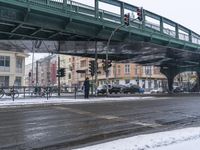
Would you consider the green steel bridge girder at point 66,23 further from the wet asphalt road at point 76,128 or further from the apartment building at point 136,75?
the apartment building at point 136,75

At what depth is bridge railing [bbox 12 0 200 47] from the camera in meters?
30.4

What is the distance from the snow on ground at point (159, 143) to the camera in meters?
8.52

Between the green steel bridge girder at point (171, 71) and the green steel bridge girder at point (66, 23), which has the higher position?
the green steel bridge girder at point (66, 23)

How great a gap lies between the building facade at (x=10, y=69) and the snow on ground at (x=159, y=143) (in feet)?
227

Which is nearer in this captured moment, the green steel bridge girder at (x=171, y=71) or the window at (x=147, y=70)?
the green steel bridge girder at (x=171, y=71)

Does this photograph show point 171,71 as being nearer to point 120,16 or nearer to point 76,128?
point 120,16

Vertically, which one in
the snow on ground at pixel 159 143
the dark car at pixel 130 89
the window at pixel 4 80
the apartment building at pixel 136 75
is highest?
the apartment building at pixel 136 75

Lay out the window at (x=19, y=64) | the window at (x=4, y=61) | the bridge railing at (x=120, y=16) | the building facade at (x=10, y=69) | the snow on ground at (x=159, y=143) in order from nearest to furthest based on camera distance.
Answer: the snow on ground at (x=159, y=143) < the bridge railing at (x=120, y=16) < the building facade at (x=10, y=69) < the window at (x=4, y=61) < the window at (x=19, y=64)

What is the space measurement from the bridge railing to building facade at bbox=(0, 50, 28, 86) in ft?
126

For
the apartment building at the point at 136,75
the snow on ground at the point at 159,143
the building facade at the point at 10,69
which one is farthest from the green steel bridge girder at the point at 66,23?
the apartment building at the point at 136,75

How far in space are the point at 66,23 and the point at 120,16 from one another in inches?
339

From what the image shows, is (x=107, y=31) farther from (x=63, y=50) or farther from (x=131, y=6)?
(x=63, y=50)

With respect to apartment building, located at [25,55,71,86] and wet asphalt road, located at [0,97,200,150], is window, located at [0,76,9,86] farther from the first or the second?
wet asphalt road, located at [0,97,200,150]

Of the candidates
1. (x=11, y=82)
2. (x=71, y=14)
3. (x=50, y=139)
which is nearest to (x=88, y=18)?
(x=71, y=14)
